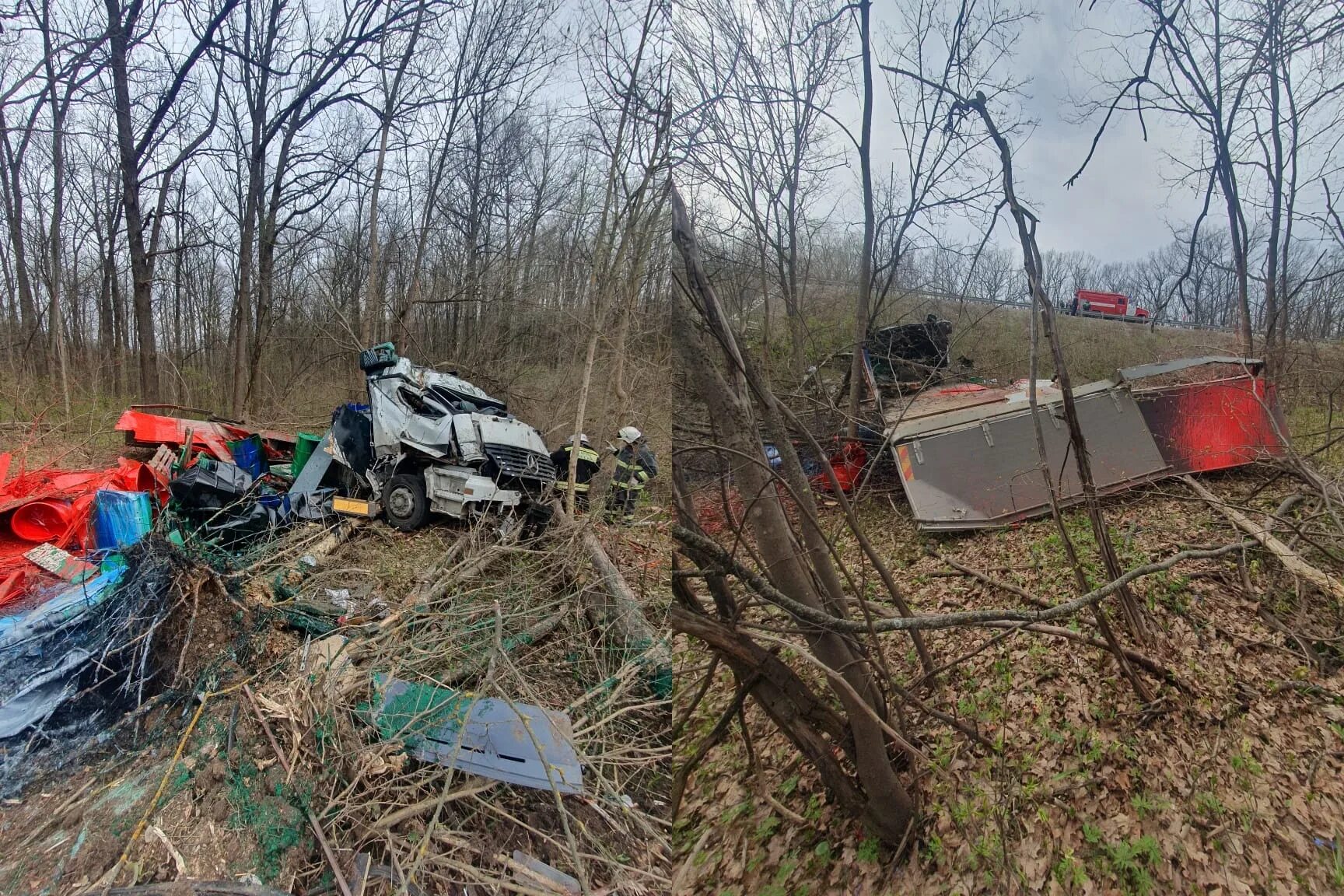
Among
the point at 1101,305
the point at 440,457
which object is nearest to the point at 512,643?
the point at 1101,305

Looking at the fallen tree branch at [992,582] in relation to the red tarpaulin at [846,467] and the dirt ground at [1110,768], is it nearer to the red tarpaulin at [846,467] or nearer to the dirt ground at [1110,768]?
the dirt ground at [1110,768]

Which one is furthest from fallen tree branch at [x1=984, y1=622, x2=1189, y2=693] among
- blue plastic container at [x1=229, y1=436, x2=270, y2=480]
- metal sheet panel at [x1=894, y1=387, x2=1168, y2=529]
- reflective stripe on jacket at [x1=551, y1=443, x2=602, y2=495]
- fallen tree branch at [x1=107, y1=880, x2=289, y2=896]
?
blue plastic container at [x1=229, y1=436, x2=270, y2=480]

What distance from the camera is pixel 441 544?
527 centimetres

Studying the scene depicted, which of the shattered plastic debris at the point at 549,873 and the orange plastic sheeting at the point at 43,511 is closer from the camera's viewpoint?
the shattered plastic debris at the point at 549,873

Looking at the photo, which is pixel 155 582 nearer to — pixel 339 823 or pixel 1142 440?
pixel 339 823

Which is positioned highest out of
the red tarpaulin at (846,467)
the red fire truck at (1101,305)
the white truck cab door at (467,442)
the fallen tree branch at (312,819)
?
the red fire truck at (1101,305)

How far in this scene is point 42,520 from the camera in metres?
4.07

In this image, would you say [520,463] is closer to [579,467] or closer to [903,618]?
[579,467]

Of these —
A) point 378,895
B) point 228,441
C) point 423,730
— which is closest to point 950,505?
point 423,730

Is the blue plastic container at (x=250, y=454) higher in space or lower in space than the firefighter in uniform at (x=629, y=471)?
lower

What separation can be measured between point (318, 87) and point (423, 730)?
939cm

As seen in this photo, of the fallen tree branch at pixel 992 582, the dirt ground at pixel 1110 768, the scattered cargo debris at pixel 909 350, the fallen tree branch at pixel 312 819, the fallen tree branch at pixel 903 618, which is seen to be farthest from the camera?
the scattered cargo debris at pixel 909 350

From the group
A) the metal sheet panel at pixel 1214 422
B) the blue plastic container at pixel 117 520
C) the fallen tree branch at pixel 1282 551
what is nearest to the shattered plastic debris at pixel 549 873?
the fallen tree branch at pixel 1282 551

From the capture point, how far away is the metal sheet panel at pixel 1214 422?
1.50 m
